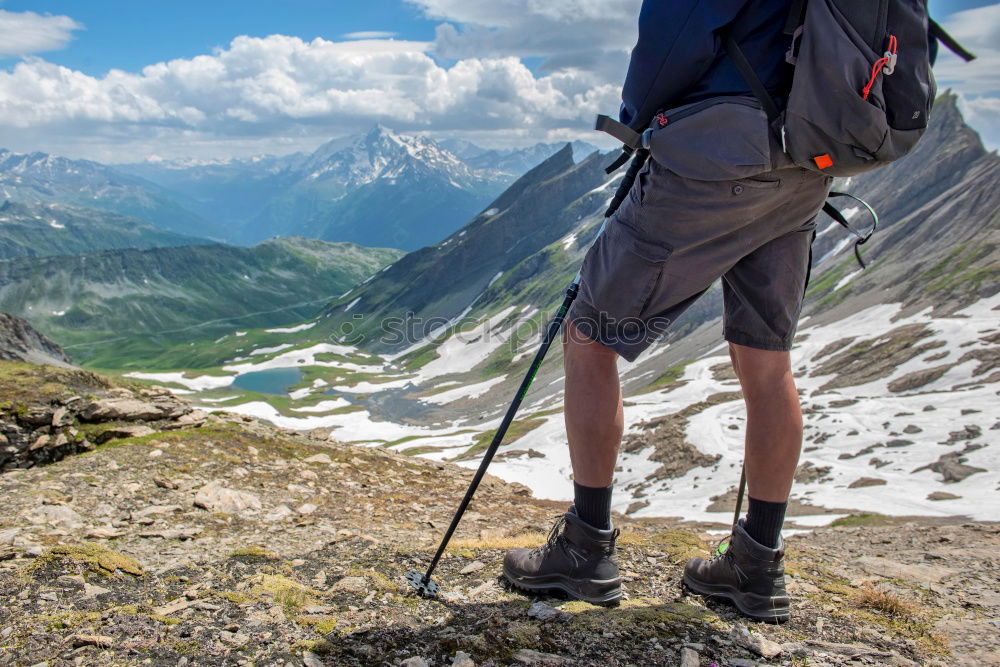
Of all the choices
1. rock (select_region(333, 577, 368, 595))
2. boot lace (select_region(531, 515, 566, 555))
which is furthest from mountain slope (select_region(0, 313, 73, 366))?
boot lace (select_region(531, 515, 566, 555))

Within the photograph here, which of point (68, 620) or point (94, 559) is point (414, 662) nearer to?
point (68, 620)

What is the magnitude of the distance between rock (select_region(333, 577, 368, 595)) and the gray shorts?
3.35 metres

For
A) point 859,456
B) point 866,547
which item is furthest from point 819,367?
point 866,547

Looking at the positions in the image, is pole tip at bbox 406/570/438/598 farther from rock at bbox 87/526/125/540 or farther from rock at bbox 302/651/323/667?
rock at bbox 87/526/125/540

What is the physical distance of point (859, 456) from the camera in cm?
4778

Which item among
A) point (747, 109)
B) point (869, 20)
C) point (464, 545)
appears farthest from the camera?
point (464, 545)

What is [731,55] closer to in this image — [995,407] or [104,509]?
[104,509]

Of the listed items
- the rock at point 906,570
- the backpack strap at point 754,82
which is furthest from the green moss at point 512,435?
the backpack strap at point 754,82

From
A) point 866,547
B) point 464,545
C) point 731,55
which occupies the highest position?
point 731,55

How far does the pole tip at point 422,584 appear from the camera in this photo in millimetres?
5930

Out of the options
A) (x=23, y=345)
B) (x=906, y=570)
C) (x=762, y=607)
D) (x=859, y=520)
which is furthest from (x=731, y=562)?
(x=23, y=345)

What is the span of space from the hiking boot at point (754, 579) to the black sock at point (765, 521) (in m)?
0.07

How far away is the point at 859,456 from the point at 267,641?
52.4 meters

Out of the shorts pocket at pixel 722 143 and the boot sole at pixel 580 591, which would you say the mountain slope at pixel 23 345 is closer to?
the boot sole at pixel 580 591
